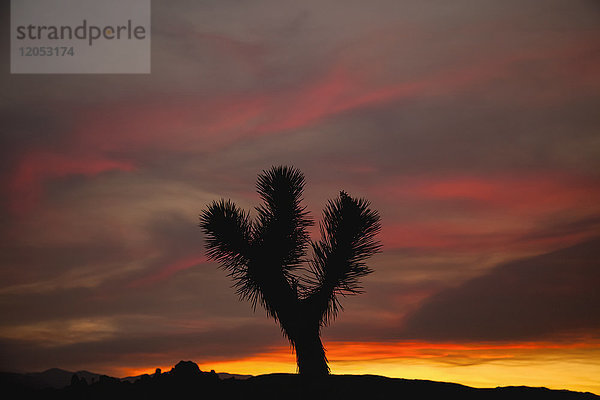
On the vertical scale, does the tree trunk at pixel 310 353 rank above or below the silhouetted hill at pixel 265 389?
above

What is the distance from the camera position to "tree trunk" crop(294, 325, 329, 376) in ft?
43.0

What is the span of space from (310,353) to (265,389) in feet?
5.22

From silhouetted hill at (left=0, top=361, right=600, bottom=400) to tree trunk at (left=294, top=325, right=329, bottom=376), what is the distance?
60 cm

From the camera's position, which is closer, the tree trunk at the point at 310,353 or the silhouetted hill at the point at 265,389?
the silhouetted hill at the point at 265,389

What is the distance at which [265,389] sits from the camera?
11867 mm

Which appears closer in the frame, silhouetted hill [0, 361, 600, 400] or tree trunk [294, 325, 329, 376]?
silhouetted hill [0, 361, 600, 400]

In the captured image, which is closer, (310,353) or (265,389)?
(265,389)

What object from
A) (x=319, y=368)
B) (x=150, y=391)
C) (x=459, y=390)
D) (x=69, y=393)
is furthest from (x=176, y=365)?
(x=459, y=390)

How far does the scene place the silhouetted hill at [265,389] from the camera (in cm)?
1156

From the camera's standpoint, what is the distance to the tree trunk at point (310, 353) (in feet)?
43.0

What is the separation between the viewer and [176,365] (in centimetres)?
1248

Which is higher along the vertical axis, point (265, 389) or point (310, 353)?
point (310, 353)

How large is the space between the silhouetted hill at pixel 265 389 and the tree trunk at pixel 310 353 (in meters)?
0.60

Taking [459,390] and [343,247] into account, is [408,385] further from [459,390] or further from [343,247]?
[343,247]
